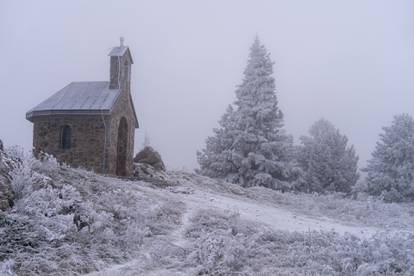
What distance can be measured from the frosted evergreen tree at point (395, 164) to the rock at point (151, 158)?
538 inches

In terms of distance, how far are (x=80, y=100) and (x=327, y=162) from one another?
19562mm

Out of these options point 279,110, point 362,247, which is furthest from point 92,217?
point 279,110

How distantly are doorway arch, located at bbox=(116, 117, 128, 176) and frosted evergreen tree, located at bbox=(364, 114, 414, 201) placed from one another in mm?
15819

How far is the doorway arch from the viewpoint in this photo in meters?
21.5

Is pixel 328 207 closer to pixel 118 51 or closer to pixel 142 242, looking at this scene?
pixel 118 51

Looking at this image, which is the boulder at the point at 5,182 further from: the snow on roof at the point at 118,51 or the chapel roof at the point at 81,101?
the snow on roof at the point at 118,51

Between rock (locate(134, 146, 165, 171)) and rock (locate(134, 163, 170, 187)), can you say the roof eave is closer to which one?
rock (locate(134, 163, 170, 187))

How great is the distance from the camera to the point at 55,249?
21.5 ft

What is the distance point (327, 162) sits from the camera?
32531 mm

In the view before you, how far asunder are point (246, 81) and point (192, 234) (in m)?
22.1

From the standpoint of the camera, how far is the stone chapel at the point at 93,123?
65.2ft

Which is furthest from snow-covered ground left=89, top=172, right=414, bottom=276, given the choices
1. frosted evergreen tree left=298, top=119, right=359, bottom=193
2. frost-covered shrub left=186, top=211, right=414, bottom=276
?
frosted evergreen tree left=298, top=119, right=359, bottom=193

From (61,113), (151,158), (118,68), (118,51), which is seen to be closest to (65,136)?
(61,113)

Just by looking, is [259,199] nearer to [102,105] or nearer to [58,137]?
[102,105]
